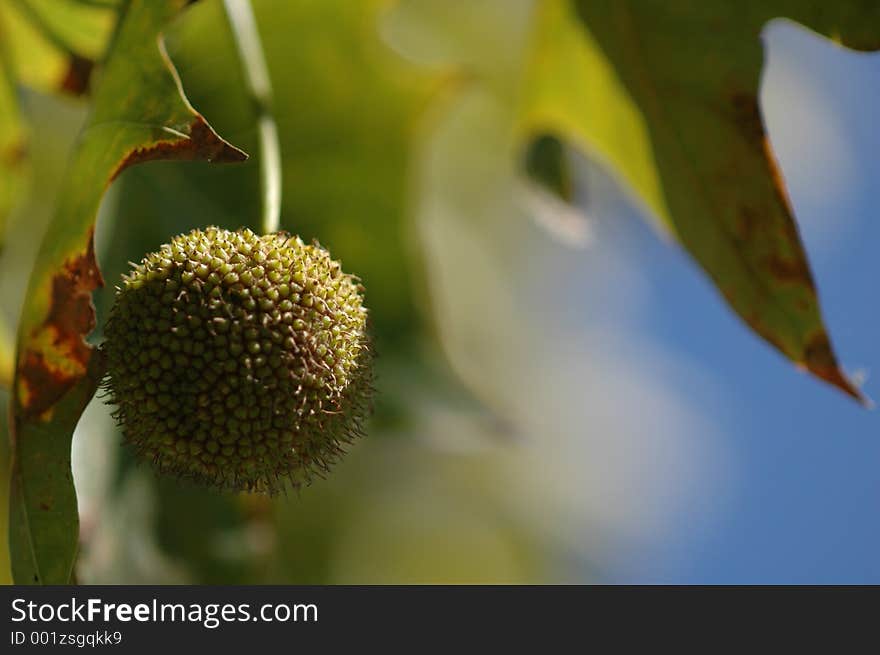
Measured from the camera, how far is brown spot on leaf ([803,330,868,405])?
1.54 metres

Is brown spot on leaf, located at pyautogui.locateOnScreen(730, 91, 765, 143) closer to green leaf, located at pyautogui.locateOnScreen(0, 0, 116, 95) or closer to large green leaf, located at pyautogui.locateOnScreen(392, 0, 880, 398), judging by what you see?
large green leaf, located at pyautogui.locateOnScreen(392, 0, 880, 398)

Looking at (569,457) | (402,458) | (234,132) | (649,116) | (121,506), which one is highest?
(649,116)

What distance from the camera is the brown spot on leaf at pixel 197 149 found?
1165 mm

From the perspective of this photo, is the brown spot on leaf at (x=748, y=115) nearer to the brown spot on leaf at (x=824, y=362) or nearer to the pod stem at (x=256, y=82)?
the brown spot on leaf at (x=824, y=362)

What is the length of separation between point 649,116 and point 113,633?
1.21m

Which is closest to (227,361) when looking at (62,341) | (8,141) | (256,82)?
(62,341)

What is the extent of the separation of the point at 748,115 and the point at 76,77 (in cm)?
121

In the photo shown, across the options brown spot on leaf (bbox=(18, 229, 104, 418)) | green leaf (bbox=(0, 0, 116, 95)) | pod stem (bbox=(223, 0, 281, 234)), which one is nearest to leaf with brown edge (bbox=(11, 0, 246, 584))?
brown spot on leaf (bbox=(18, 229, 104, 418))

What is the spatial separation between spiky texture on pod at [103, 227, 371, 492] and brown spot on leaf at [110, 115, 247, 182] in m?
0.24

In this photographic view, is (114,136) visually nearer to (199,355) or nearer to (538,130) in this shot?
(199,355)

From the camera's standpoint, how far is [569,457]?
176 inches

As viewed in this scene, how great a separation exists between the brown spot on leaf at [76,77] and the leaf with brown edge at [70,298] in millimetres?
760

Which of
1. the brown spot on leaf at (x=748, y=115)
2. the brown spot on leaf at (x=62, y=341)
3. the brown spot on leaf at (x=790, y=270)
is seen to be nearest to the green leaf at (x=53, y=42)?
the brown spot on leaf at (x=62, y=341)

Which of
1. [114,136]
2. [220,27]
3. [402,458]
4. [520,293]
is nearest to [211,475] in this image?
[114,136]
